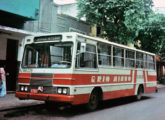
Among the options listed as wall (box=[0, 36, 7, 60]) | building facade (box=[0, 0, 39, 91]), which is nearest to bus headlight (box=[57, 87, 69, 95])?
building facade (box=[0, 0, 39, 91])

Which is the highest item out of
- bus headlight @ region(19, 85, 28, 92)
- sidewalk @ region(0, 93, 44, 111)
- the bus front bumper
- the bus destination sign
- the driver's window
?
the bus destination sign

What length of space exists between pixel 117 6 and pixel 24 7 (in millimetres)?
9496

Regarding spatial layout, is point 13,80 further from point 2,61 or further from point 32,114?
point 32,114

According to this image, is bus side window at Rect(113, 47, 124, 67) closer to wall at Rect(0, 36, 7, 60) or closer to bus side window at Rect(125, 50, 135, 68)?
bus side window at Rect(125, 50, 135, 68)

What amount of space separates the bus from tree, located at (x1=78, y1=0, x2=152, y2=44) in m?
10.7

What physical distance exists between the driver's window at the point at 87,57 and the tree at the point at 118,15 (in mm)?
12094

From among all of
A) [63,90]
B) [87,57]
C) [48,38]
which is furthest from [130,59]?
[63,90]

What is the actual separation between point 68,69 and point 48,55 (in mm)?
1068

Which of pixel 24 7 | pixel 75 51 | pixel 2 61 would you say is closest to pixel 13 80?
pixel 2 61

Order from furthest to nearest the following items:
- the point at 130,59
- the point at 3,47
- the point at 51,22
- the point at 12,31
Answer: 1. the point at 51,22
2. the point at 3,47
3. the point at 12,31
4. the point at 130,59

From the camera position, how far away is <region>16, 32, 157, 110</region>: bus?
8484 mm

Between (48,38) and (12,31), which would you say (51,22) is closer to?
(12,31)

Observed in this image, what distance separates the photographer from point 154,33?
23.1 m

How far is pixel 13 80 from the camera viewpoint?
15672mm
